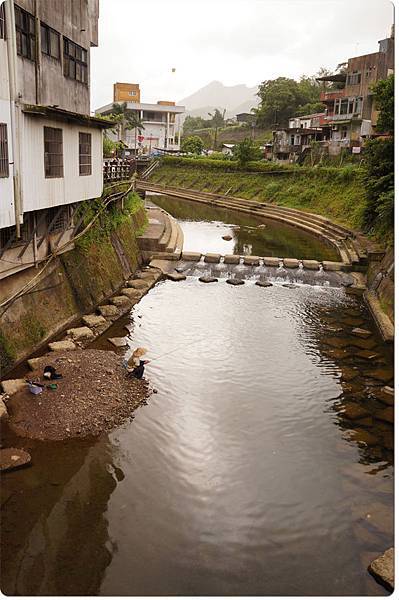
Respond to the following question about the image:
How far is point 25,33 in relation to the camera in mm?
13594

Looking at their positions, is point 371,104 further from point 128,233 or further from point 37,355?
point 37,355

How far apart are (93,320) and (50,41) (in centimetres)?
919

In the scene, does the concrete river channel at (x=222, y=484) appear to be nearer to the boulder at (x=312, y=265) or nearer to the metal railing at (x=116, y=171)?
the metal railing at (x=116, y=171)

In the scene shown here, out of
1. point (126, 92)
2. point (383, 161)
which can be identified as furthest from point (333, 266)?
point (126, 92)

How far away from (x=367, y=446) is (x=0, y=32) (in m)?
13.5

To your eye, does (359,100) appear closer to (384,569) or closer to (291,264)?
(291,264)

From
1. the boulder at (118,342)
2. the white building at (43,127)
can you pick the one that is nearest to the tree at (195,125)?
the white building at (43,127)

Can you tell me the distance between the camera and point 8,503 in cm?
959

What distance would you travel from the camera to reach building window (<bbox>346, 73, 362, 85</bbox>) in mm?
52094

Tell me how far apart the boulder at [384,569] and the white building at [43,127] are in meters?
11.0

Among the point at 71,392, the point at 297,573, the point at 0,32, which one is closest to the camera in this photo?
the point at 297,573

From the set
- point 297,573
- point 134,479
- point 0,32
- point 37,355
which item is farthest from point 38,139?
point 297,573

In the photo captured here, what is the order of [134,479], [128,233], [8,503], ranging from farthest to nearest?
[128,233] < [134,479] < [8,503]

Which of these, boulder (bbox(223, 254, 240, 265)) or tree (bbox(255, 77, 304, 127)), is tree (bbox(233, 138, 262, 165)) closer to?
tree (bbox(255, 77, 304, 127))
